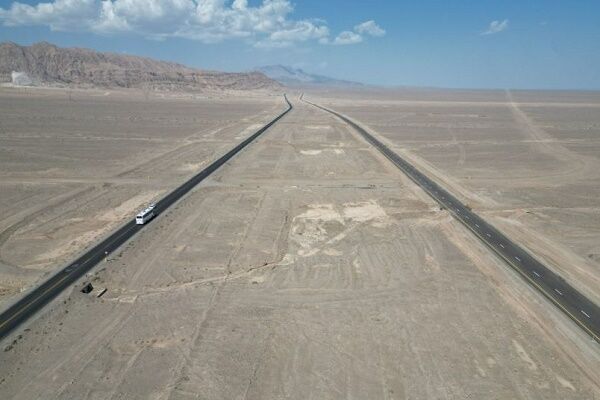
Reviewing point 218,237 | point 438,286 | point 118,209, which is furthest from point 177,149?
point 438,286

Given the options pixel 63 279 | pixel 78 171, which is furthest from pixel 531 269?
pixel 78 171

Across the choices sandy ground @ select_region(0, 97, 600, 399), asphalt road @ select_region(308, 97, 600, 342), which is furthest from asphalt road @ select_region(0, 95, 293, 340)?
asphalt road @ select_region(308, 97, 600, 342)

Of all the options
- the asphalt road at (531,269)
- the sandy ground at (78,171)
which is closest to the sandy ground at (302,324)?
the asphalt road at (531,269)

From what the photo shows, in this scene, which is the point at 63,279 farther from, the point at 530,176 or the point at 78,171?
the point at 530,176

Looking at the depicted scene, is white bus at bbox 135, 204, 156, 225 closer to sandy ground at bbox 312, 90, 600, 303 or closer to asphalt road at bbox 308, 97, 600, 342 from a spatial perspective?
asphalt road at bbox 308, 97, 600, 342

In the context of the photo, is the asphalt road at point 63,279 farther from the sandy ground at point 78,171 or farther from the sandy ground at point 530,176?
the sandy ground at point 530,176

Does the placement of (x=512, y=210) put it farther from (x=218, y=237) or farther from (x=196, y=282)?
(x=196, y=282)
